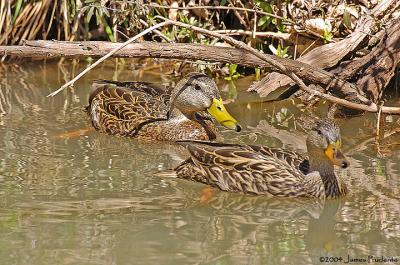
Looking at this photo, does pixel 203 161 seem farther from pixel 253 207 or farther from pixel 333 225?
pixel 333 225

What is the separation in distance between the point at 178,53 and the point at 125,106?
4.18ft

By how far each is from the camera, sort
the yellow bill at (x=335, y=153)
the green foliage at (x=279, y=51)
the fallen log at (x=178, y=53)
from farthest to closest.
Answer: the green foliage at (x=279, y=51) → the fallen log at (x=178, y=53) → the yellow bill at (x=335, y=153)

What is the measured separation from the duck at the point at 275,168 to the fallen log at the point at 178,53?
42.1 inches

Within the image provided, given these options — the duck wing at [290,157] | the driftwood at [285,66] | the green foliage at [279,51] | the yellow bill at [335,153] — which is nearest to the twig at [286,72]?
the driftwood at [285,66]

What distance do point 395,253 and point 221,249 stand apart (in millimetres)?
1121

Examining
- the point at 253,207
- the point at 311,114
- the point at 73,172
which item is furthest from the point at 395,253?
the point at 311,114

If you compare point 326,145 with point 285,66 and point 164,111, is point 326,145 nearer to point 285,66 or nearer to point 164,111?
point 285,66

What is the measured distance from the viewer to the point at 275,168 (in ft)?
26.2

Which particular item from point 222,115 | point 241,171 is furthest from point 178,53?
point 241,171

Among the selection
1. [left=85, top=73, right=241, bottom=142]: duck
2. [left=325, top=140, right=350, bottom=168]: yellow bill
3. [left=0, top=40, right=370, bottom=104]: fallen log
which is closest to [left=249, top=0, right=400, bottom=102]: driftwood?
[left=0, top=40, right=370, bottom=104]: fallen log

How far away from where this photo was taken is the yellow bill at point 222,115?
30.1 ft

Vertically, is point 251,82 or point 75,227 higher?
point 251,82

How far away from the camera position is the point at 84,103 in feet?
35.6

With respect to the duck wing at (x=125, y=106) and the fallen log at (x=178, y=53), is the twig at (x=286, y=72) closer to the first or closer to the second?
the fallen log at (x=178, y=53)
